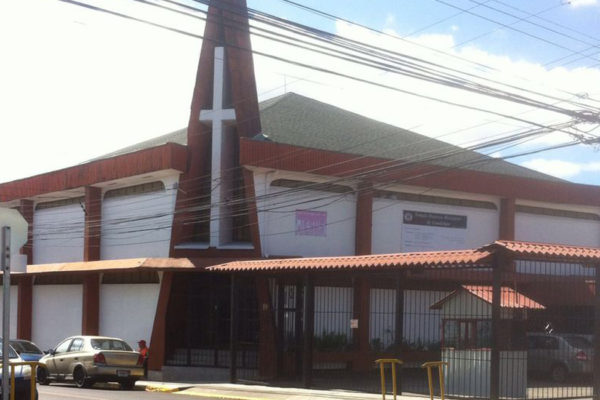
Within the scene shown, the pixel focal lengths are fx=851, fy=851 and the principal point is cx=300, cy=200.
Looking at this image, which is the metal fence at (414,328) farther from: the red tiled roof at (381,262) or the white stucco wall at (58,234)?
the white stucco wall at (58,234)

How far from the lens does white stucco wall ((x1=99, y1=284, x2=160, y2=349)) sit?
1148 inches

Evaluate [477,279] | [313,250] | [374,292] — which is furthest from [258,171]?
[477,279]

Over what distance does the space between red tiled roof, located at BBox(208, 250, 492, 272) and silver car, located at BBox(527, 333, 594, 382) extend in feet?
10.3

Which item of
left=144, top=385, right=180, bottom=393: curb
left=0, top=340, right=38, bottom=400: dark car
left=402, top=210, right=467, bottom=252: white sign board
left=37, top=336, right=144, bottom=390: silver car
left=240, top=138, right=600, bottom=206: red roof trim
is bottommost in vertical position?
left=144, top=385, right=180, bottom=393: curb

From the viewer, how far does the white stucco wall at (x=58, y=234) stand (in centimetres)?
3391

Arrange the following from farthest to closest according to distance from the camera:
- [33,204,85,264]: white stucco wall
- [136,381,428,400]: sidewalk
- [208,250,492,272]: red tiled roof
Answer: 1. [33,204,85,264]: white stucco wall
2. [136,381,428,400]: sidewalk
3. [208,250,492,272]: red tiled roof

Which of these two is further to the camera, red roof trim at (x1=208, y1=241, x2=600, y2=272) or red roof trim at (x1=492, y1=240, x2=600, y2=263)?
red roof trim at (x1=208, y1=241, x2=600, y2=272)

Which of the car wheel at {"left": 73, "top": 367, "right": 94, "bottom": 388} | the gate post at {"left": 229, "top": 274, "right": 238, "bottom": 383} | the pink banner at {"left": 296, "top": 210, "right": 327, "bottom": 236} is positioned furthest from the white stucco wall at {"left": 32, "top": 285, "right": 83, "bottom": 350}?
the gate post at {"left": 229, "top": 274, "right": 238, "bottom": 383}

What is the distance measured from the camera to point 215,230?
28.1m

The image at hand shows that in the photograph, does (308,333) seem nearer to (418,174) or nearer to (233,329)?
(233,329)

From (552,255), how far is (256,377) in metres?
11.0

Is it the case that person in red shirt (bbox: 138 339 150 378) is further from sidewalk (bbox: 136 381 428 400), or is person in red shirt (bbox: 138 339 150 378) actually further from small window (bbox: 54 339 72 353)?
small window (bbox: 54 339 72 353)

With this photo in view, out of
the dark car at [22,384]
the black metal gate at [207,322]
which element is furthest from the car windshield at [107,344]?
the dark car at [22,384]

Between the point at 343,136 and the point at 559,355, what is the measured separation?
13696 millimetres
